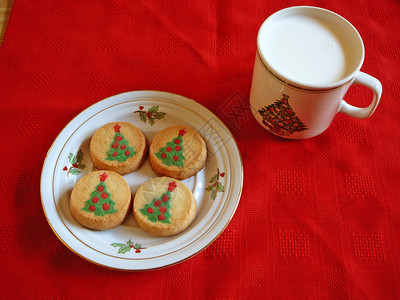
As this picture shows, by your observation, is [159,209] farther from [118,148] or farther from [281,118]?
[281,118]

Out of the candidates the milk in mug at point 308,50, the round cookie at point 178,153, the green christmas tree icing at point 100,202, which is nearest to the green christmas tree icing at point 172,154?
the round cookie at point 178,153

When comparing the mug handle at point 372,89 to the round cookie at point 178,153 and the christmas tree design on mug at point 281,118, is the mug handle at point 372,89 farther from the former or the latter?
the round cookie at point 178,153

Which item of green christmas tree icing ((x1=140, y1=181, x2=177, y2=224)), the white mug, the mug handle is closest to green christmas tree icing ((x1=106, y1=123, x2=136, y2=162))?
green christmas tree icing ((x1=140, y1=181, x2=177, y2=224))

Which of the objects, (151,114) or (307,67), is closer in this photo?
(307,67)

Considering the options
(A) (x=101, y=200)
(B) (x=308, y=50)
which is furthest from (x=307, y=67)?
(A) (x=101, y=200)

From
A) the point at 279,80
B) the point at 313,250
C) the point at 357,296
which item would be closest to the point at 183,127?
the point at 279,80

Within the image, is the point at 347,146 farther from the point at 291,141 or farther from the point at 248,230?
the point at 248,230

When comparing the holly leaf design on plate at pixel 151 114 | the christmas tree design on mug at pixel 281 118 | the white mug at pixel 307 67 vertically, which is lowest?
the holly leaf design on plate at pixel 151 114
